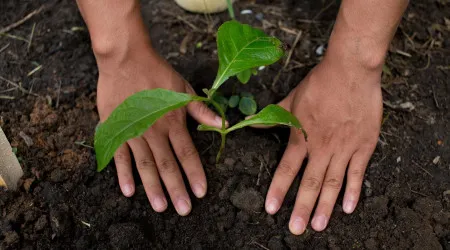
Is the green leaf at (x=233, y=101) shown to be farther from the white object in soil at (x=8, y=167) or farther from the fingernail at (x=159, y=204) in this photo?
the white object in soil at (x=8, y=167)

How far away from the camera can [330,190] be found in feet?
4.73

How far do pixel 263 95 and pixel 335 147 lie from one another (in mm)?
303

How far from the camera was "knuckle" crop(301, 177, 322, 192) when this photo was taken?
1.44 meters

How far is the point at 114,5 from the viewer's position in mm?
1462

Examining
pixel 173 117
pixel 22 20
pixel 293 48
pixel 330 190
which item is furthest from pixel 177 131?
pixel 22 20

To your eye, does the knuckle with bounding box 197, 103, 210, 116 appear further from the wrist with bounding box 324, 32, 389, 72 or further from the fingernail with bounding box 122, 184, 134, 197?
the wrist with bounding box 324, 32, 389, 72

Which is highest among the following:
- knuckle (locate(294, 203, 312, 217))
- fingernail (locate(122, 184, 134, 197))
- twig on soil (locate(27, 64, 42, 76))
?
twig on soil (locate(27, 64, 42, 76))

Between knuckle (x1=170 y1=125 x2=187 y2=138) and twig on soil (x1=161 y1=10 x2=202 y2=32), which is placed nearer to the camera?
knuckle (x1=170 y1=125 x2=187 y2=138)

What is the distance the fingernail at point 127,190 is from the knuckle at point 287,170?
0.42m

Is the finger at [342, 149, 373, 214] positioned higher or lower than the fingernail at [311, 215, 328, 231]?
higher

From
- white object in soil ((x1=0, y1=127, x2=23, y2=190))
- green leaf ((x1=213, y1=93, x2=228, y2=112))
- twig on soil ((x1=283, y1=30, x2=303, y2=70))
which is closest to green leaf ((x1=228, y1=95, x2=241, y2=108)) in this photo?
green leaf ((x1=213, y1=93, x2=228, y2=112))

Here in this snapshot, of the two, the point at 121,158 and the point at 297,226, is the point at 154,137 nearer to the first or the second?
the point at 121,158

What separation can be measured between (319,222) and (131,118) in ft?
1.95

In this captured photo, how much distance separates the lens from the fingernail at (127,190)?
1.42 metres
